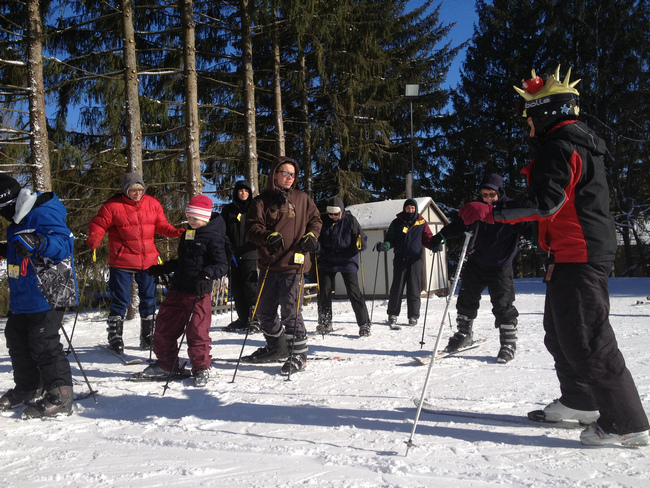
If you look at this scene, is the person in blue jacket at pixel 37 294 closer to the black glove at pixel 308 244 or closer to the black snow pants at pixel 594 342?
the black glove at pixel 308 244

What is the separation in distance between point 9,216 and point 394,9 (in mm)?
22836

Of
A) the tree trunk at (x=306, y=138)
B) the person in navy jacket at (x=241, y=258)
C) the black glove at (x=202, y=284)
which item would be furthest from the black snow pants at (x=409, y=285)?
the tree trunk at (x=306, y=138)

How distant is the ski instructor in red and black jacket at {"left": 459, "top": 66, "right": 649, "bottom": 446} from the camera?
262 centimetres

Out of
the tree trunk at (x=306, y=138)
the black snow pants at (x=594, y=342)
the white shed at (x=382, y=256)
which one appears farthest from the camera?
the tree trunk at (x=306, y=138)

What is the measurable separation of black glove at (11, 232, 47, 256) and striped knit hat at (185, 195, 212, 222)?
4.09 feet

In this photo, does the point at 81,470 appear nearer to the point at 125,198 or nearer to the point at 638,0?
the point at 125,198

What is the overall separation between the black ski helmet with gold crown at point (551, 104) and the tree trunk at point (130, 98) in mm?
7294

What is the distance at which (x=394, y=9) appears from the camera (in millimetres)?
23219

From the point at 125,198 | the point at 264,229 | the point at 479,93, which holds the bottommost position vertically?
the point at 264,229

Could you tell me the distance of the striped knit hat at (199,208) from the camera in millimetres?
4492

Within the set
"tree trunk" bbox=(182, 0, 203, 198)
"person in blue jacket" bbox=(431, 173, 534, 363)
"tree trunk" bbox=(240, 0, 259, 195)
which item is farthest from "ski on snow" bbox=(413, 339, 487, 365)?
"tree trunk" bbox=(240, 0, 259, 195)

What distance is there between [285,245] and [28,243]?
2.02 metres

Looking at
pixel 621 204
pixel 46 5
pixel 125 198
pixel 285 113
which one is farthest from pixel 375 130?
pixel 125 198

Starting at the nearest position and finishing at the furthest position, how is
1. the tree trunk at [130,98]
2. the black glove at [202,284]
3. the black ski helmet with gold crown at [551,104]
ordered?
the black ski helmet with gold crown at [551,104] → the black glove at [202,284] → the tree trunk at [130,98]
